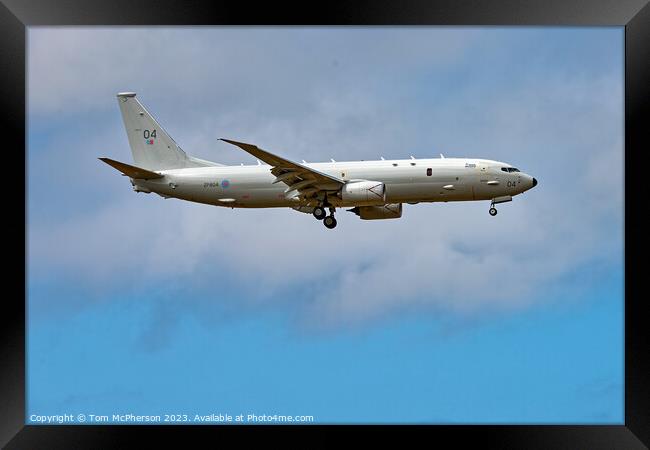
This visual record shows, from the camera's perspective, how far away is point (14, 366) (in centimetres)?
2361

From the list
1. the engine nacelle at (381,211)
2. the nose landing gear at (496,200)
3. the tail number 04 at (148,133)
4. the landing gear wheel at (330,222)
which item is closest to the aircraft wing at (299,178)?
the landing gear wheel at (330,222)

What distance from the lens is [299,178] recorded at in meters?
42.0

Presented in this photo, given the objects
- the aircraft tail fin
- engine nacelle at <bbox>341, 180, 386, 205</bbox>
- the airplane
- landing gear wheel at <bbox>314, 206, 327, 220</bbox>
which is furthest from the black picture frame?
the aircraft tail fin

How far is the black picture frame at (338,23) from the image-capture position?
23047mm

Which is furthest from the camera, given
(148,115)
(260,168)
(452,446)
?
(148,115)

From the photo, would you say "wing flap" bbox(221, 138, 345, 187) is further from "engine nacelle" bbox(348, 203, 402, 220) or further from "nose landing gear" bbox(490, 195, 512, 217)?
"nose landing gear" bbox(490, 195, 512, 217)

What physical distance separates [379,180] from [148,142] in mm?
11345

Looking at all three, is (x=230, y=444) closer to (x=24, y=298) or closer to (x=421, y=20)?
(x=24, y=298)

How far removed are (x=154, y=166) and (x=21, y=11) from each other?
74.1ft

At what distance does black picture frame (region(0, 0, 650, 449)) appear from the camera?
2305cm

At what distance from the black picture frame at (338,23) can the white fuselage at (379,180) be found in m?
17.5

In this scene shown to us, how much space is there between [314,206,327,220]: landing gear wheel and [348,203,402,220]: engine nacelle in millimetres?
2275

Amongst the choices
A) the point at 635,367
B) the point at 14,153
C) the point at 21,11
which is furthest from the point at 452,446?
the point at 21,11

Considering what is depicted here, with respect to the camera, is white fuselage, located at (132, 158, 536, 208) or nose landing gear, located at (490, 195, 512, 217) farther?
nose landing gear, located at (490, 195, 512, 217)
